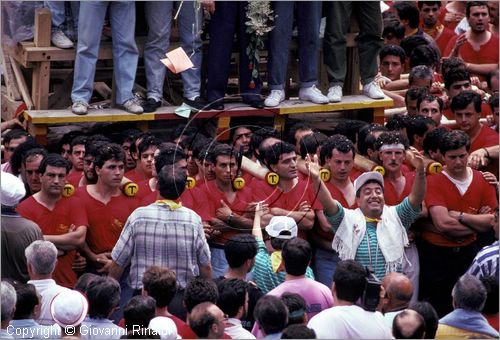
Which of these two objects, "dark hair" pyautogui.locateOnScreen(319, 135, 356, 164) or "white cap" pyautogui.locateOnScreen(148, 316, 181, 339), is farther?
"dark hair" pyautogui.locateOnScreen(319, 135, 356, 164)

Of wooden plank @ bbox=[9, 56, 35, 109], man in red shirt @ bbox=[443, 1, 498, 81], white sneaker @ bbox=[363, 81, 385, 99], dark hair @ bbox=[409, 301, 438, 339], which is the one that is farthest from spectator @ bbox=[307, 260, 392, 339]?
man in red shirt @ bbox=[443, 1, 498, 81]

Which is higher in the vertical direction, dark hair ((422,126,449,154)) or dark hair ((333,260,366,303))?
dark hair ((422,126,449,154))

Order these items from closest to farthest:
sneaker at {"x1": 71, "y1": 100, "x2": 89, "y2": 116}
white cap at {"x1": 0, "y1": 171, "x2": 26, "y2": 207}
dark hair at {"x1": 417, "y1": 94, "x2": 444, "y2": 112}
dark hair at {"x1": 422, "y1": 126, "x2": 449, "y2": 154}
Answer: white cap at {"x1": 0, "y1": 171, "x2": 26, "y2": 207}
dark hair at {"x1": 422, "y1": 126, "x2": 449, "y2": 154}
sneaker at {"x1": 71, "y1": 100, "x2": 89, "y2": 116}
dark hair at {"x1": 417, "y1": 94, "x2": 444, "y2": 112}

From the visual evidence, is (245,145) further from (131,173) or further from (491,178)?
(491,178)

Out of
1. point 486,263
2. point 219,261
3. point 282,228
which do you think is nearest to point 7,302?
point 282,228

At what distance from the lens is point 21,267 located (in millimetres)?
10188

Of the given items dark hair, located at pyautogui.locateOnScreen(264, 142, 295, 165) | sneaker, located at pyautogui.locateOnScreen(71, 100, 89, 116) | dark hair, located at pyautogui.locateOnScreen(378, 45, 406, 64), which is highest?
dark hair, located at pyautogui.locateOnScreen(378, 45, 406, 64)

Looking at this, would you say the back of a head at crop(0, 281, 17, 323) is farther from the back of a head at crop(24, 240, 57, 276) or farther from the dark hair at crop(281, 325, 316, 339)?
the dark hair at crop(281, 325, 316, 339)

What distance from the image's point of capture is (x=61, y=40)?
1253 cm

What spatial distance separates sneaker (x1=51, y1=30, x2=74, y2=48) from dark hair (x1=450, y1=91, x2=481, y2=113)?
3126mm

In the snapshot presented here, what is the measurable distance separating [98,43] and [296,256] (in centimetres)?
333

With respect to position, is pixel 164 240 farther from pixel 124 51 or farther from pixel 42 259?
pixel 124 51

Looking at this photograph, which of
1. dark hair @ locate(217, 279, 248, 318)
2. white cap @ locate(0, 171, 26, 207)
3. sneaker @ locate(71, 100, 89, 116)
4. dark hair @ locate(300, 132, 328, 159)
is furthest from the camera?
sneaker @ locate(71, 100, 89, 116)

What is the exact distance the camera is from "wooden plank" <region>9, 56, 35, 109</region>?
1273 centimetres
